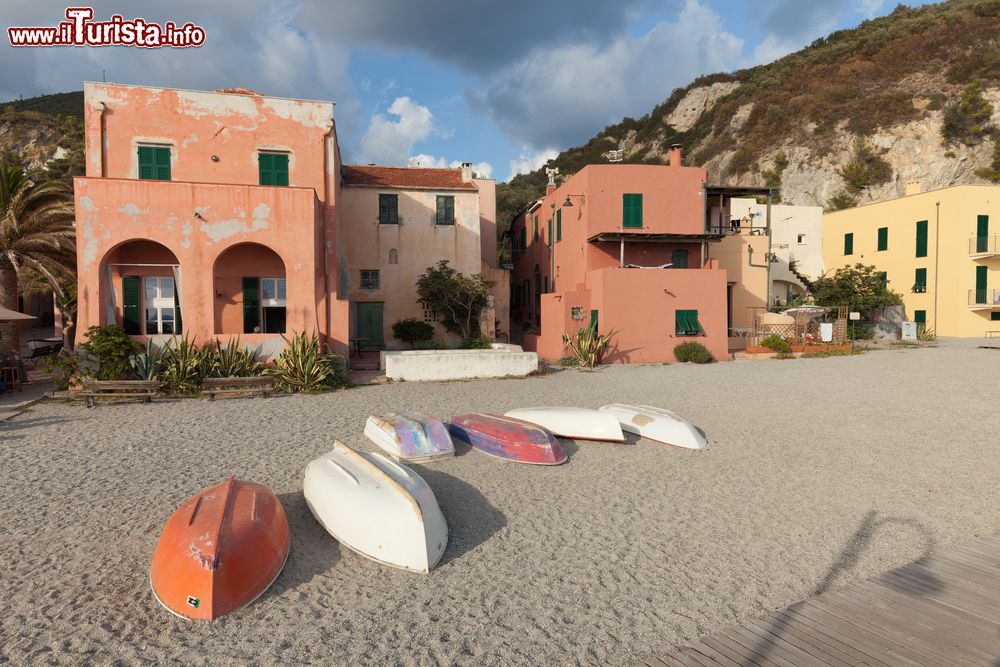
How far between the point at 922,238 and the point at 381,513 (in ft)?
121

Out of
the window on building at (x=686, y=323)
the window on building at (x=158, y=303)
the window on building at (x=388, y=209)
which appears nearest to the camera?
the window on building at (x=158, y=303)

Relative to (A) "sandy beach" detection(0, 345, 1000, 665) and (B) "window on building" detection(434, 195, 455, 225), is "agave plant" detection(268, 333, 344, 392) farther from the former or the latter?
(B) "window on building" detection(434, 195, 455, 225)

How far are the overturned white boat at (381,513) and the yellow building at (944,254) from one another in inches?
1389

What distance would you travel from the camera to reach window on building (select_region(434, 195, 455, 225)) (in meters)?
23.5

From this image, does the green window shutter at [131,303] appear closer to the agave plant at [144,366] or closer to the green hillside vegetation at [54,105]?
the agave plant at [144,366]

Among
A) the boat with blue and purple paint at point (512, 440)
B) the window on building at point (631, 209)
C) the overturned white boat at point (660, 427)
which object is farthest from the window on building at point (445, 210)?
the boat with blue and purple paint at point (512, 440)

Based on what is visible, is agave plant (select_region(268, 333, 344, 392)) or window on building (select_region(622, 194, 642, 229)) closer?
agave plant (select_region(268, 333, 344, 392))

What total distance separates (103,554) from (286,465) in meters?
2.66

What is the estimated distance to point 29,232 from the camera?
15.4m

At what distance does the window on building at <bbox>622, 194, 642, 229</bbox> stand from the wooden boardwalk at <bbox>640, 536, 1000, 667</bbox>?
1850 centimetres

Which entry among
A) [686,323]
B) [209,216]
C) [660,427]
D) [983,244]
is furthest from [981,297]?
[209,216]

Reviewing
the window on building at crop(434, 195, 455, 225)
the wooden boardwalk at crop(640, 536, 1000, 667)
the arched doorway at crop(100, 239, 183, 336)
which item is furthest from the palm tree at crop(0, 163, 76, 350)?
the wooden boardwalk at crop(640, 536, 1000, 667)

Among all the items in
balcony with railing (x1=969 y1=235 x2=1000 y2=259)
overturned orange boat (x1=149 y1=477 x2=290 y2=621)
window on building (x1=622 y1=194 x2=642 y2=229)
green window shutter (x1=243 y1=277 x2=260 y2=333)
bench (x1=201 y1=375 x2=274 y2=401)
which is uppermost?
window on building (x1=622 y1=194 x2=642 y2=229)

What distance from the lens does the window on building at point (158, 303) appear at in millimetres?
15258
